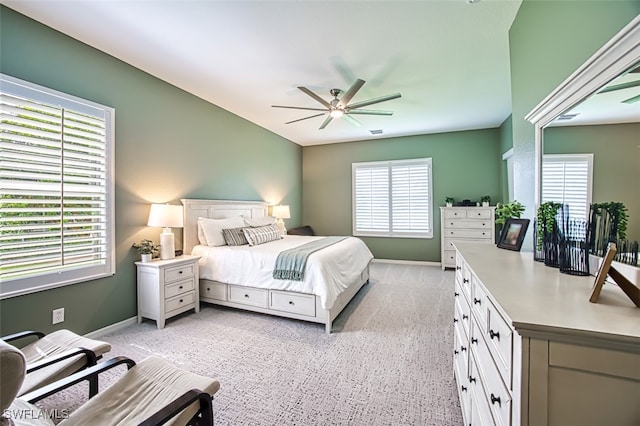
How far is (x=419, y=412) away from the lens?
68.6 inches

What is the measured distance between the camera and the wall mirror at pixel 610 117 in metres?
1.00

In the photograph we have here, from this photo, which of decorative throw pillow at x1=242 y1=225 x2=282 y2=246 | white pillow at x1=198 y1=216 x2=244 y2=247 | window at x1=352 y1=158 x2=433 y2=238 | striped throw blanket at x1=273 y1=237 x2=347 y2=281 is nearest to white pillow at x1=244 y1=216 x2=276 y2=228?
decorative throw pillow at x1=242 y1=225 x2=282 y2=246

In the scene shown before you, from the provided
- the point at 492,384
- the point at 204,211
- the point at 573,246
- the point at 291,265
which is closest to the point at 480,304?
the point at 492,384

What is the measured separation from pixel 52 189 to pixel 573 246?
371 cm

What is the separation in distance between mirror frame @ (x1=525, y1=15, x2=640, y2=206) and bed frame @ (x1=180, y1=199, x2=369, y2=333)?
2154 millimetres

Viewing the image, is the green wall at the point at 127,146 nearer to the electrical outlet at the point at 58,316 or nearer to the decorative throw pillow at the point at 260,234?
the electrical outlet at the point at 58,316

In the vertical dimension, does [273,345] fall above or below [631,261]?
below

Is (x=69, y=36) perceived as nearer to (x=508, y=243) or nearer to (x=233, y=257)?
(x=233, y=257)

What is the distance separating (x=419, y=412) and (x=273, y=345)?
137 centimetres

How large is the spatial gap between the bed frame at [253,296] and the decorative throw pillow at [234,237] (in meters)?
0.44

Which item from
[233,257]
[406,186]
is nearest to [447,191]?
[406,186]

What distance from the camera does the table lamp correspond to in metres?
3.04

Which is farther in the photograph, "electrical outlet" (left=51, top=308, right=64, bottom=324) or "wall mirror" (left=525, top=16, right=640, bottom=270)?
"electrical outlet" (left=51, top=308, right=64, bottom=324)

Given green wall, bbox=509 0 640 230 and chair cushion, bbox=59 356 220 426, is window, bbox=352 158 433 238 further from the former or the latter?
chair cushion, bbox=59 356 220 426
